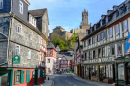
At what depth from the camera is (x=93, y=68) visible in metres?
34.9

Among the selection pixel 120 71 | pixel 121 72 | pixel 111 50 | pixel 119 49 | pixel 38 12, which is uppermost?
pixel 38 12

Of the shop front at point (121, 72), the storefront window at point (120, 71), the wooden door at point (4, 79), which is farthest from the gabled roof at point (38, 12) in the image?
the storefront window at point (120, 71)

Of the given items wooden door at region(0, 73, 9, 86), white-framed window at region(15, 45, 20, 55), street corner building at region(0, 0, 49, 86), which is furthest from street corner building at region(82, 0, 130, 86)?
wooden door at region(0, 73, 9, 86)

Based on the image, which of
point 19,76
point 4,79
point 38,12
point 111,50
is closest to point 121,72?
point 111,50

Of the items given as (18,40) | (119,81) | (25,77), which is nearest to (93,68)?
(119,81)

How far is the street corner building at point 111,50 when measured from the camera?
20886 mm

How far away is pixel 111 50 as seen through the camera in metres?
25.7

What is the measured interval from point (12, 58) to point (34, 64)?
7582 mm

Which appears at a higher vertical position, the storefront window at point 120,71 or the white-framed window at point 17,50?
the white-framed window at point 17,50

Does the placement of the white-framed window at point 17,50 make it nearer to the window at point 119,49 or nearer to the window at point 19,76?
the window at point 19,76

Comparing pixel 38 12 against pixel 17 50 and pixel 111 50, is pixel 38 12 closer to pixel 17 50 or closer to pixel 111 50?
pixel 17 50

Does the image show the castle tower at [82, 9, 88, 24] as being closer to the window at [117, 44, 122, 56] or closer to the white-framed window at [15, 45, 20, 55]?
the window at [117, 44, 122, 56]

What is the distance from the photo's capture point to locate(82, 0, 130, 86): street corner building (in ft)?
68.5

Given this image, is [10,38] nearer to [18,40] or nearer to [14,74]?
[18,40]
